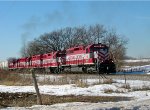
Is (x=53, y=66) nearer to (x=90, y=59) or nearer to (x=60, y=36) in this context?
(x=90, y=59)

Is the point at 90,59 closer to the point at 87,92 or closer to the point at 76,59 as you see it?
the point at 76,59

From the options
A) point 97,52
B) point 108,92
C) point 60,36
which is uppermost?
point 60,36

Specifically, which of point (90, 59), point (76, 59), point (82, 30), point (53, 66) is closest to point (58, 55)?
point (53, 66)

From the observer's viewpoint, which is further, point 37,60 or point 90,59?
point 37,60

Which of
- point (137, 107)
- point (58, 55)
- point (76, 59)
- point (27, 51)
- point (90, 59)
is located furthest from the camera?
point (27, 51)

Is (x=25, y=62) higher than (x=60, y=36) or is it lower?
lower

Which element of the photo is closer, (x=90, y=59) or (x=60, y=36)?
(x=90, y=59)

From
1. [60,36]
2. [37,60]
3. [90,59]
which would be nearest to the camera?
[90,59]

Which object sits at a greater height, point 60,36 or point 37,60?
point 60,36

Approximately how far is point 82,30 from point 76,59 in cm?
5623

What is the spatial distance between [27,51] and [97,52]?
3088 inches

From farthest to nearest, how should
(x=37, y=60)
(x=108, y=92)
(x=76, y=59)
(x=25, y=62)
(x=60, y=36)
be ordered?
(x=60, y=36) < (x=25, y=62) < (x=37, y=60) < (x=76, y=59) < (x=108, y=92)

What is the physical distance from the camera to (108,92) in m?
17.1

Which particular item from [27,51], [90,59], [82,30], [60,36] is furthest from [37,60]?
[27,51]
